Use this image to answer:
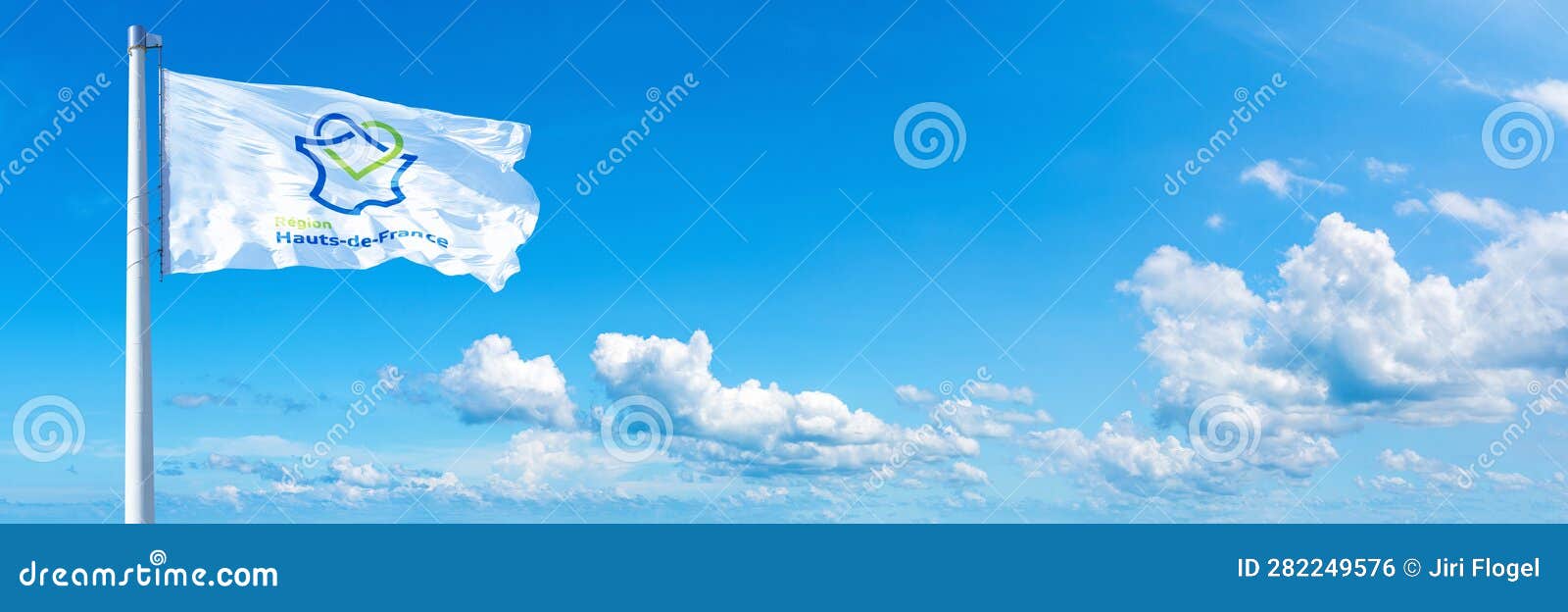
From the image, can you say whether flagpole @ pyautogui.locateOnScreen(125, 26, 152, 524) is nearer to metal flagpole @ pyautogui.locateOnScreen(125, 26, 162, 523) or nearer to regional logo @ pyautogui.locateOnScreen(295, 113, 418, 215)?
metal flagpole @ pyautogui.locateOnScreen(125, 26, 162, 523)

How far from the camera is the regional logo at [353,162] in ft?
97.5

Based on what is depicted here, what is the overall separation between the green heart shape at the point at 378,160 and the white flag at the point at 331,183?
0.08 ft

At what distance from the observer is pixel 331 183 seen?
97.5ft

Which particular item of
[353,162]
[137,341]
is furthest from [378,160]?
[137,341]

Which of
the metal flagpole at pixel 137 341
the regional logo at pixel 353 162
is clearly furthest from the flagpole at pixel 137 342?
the regional logo at pixel 353 162

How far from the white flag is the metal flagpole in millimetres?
627

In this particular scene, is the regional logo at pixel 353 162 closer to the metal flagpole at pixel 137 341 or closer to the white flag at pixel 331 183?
the white flag at pixel 331 183

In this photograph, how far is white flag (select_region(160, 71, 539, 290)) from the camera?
28109 millimetres

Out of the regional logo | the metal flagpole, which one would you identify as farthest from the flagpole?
the regional logo

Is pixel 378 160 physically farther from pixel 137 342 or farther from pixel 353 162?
pixel 137 342

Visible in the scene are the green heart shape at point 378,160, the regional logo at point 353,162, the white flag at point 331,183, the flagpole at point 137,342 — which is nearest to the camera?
the flagpole at point 137,342

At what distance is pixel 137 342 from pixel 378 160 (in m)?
6.78

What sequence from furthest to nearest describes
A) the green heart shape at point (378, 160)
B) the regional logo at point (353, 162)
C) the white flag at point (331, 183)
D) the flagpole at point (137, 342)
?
1. the green heart shape at point (378, 160)
2. the regional logo at point (353, 162)
3. the white flag at point (331, 183)
4. the flagpole at point (137, 342)
